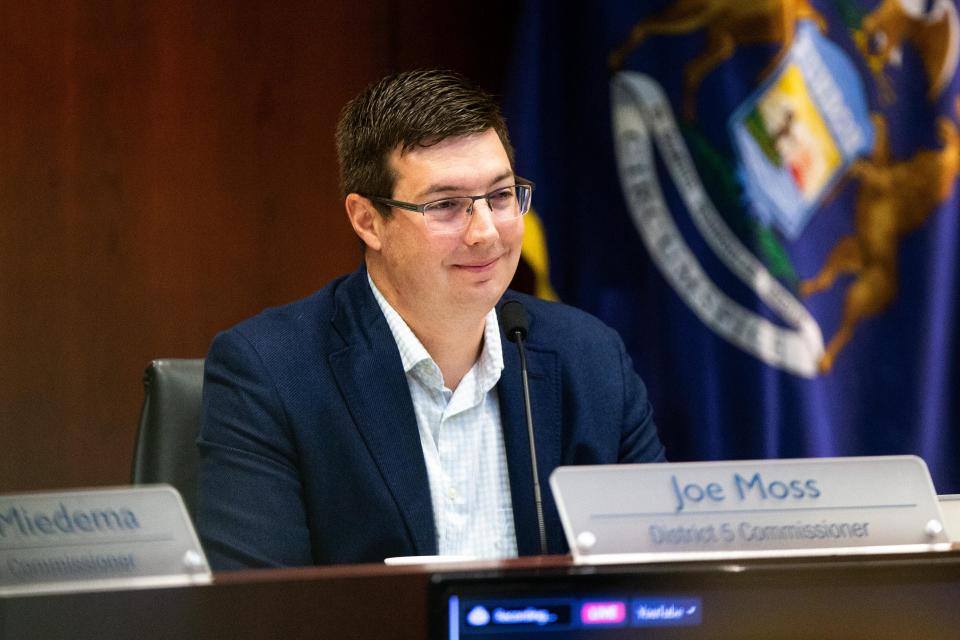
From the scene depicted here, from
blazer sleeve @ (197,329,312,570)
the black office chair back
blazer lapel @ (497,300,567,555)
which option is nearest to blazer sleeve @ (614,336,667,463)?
blazer lapel @ (497,300,567,555)

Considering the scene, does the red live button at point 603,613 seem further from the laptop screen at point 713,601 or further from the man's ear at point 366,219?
the man's ear at point 366,219

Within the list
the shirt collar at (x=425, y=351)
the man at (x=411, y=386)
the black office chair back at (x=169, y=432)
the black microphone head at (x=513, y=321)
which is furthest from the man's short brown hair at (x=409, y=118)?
the black office chair back at (x=169, y=432)

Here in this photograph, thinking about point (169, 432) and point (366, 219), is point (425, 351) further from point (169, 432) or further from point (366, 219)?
point (169, 432)

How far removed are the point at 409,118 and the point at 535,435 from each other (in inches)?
22.1

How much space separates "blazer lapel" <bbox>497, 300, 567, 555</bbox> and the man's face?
0.13 meters

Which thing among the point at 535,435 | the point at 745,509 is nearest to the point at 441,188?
the point at 535,435

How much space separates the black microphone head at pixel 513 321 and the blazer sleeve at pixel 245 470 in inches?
14.8

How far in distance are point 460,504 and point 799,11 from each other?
63.5 inches

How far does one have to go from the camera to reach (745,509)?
117 cm

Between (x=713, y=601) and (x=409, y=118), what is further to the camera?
(x=409, y=118)

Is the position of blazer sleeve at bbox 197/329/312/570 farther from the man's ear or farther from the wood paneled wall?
the wood paneled wall

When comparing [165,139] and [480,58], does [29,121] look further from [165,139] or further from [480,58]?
[480,58]

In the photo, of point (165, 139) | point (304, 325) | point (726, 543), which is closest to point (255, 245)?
point (165, 139)

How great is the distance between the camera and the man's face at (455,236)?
1.98 meters
